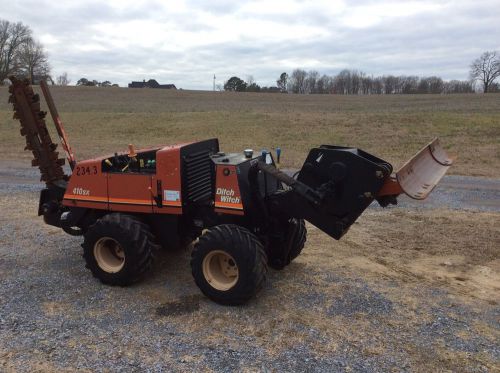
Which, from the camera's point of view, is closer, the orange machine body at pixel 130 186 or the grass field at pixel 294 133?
the orange machine body at pixel 130 186

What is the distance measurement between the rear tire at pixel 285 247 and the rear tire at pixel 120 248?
1.57 metres

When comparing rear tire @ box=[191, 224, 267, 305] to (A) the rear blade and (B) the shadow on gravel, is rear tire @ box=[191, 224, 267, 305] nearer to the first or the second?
(B) the shadow on gravel

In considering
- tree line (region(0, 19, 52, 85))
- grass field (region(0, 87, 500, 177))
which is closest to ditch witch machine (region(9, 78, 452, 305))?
→ grass field (region(0, 87, 500, 177))

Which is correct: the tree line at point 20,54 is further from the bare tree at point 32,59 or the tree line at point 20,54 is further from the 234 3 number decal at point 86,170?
the 234 3 number decal at point 86,170

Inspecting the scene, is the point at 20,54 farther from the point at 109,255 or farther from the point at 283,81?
the point at 109,255

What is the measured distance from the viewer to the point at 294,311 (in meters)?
5.12

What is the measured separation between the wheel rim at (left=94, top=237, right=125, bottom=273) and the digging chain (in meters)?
1.67

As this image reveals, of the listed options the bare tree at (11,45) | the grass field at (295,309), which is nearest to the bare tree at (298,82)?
the bare tree at (11,45)

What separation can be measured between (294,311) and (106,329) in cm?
204

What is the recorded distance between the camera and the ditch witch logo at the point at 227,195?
5.27 meters

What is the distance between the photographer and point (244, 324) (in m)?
4.84

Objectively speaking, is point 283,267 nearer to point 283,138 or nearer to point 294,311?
point 294,311

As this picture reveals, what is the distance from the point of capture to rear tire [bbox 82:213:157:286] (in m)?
5.52

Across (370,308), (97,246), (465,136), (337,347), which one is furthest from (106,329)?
(465,136)
